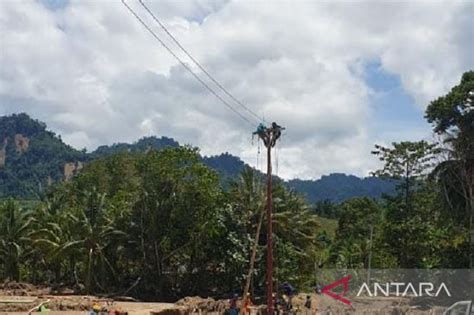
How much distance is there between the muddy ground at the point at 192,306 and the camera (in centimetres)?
2538

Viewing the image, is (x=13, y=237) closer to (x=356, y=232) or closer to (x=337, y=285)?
(x=337, y=285)

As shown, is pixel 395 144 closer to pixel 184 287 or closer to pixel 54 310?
pixel 184 287

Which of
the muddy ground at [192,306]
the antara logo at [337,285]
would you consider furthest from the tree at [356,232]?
the muddy ground at [192,306]

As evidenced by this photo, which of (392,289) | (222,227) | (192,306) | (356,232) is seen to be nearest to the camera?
(192,306)

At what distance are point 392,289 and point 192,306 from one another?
10087 mm

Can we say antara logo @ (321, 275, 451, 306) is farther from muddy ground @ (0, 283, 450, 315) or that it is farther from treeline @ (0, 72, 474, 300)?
treeline @ (0, 72, 474, 300)

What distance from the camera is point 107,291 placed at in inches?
1405

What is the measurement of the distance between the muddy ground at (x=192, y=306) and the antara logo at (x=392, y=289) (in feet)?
2.16

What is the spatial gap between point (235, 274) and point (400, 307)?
9.67 meters

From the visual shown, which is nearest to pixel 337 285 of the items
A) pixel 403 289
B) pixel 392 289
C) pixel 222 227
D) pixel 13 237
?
pixel 392 289

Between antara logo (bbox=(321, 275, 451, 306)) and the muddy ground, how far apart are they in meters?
0.66

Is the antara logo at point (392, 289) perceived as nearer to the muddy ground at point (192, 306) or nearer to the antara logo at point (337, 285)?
the antara logo at point (337, 285)

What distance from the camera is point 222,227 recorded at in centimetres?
3284

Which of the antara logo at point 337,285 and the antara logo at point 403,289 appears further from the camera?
the antara logo at point 403,289
